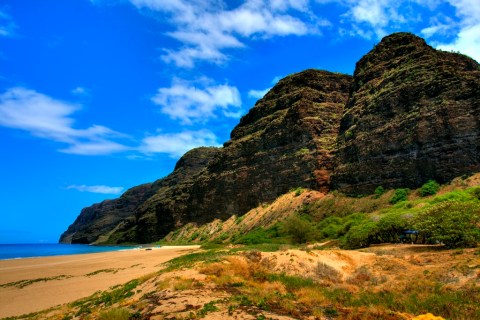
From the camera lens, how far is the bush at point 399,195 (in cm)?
4450

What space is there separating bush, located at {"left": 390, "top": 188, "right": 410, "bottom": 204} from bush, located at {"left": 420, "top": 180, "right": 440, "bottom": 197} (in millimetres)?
2176

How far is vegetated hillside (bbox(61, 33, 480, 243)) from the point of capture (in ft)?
147

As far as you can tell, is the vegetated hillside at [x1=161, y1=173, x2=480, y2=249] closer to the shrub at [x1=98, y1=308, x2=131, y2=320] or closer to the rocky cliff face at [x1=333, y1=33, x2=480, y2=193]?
the rocky cliff face at [x1=333, y1=33, x2=480, y2=193]

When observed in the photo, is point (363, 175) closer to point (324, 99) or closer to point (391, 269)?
point (324, 99)

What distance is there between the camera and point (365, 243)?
31984 millimetres

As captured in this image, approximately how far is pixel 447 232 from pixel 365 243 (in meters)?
9.72

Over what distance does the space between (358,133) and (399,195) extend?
15.7 metres

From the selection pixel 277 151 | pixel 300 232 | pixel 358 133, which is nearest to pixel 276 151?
pixel 277 151

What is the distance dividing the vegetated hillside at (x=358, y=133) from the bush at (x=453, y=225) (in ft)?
Answer: 68.4

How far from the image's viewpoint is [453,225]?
22.9 metres

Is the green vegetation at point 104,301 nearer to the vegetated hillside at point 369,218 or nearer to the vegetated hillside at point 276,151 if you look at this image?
the vegetated hillside at point 369,218

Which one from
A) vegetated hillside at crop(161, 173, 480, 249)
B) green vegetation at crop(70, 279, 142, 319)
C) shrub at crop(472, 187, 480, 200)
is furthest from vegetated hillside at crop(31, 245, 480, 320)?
shrub at crop(472, 187, 480, 200)

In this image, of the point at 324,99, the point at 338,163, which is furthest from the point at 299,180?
the point at 324,99

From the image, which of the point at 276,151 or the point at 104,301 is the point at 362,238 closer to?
the point at 104,301
